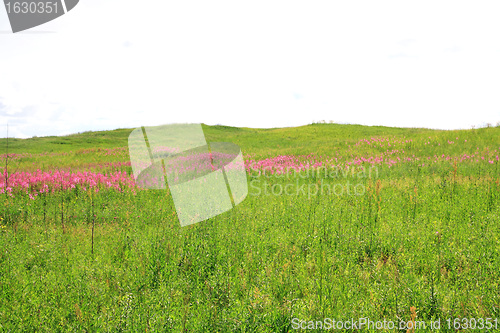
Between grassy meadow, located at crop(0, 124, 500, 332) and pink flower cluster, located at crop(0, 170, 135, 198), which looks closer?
grassy meadow, located at crop(0, 124, 500, 332)

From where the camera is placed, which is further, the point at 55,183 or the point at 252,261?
the point at 55,183

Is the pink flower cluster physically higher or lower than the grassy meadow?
higher

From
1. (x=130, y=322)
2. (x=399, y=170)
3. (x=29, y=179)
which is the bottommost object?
(x=399, y=170)

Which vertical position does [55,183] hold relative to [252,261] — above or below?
above

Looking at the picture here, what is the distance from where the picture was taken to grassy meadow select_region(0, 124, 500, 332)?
9.42 feet

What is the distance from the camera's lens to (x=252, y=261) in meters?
4.08

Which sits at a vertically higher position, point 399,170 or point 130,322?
point 130,322

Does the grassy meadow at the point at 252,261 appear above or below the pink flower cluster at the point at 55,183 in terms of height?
below

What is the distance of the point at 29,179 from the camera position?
9.04 metres

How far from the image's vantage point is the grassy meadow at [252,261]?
287cm

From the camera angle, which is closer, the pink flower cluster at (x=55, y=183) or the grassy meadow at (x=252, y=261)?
the grassy meadow at (x=252, y=261)

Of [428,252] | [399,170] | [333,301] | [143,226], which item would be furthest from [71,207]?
[399,170]

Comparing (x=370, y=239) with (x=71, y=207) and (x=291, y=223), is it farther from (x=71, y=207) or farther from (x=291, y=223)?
(x=71, y=207)

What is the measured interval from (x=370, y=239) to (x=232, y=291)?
283cm
